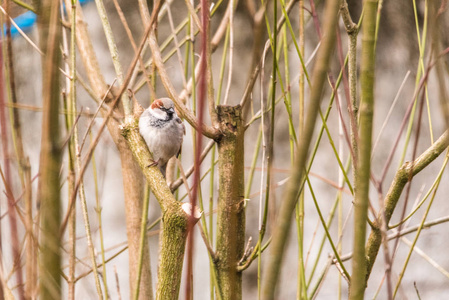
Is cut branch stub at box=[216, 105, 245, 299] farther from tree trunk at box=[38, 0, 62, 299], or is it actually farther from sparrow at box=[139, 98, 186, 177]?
tree trunk at box=[38, 0, 62, 299]

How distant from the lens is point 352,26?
2.84ft

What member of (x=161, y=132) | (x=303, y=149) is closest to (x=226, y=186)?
(x=161, y=132)

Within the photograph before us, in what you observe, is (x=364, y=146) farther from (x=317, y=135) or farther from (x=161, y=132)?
(x=317, y=135)

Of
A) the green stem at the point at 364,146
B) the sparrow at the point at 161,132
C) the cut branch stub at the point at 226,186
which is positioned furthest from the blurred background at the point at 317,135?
the green stem at the point at 364,146

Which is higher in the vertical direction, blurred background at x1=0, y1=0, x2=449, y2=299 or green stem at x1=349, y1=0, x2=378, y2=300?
blurred background at x1=0, y1=0, x2=449, y2=299

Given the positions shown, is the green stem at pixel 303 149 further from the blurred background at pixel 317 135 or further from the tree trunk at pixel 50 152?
the blurred background at pixel 317 135

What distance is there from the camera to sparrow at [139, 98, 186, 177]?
5.70 ft

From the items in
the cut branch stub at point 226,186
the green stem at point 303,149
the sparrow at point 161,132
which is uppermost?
the sparrow at point 161,132

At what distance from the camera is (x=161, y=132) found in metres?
1.79

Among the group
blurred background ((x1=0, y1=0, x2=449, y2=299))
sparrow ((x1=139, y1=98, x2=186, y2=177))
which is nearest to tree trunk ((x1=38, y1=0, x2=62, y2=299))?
sparrow ((x1=139, y1=98, x2=186, y2=177))

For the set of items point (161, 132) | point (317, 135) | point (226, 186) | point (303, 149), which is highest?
point (317, 135)

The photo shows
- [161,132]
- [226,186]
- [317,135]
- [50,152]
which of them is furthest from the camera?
[317,135]

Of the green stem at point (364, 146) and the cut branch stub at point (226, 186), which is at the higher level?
the cut branch stub at point (226, 186)

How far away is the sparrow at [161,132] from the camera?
1736 mm
